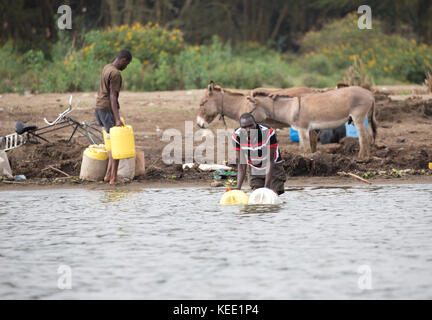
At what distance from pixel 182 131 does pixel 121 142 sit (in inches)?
197

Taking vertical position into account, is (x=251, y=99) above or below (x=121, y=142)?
above

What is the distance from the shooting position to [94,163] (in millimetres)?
13008

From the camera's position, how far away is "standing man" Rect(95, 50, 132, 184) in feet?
40.2

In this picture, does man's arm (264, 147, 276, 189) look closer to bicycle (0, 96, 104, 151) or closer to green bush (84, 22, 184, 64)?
bicycle (0, 96, 104, 151)

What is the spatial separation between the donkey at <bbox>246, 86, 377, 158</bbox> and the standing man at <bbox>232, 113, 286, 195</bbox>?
364cm

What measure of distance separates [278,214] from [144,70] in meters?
14.5

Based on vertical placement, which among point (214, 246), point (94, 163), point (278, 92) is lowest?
point (214, 246)

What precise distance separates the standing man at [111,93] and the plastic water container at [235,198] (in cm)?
237

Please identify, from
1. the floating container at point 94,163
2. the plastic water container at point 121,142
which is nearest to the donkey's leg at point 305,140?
the plastic water container at point 121,142

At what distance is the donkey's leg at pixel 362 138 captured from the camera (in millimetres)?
14203

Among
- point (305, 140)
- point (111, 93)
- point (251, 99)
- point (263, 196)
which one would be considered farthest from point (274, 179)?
point (251, 99)

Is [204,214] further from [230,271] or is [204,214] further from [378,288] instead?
[378,288]

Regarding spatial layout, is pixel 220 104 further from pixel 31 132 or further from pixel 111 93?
pixel 31 132

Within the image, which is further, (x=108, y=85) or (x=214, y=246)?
(x=108, y=85)
